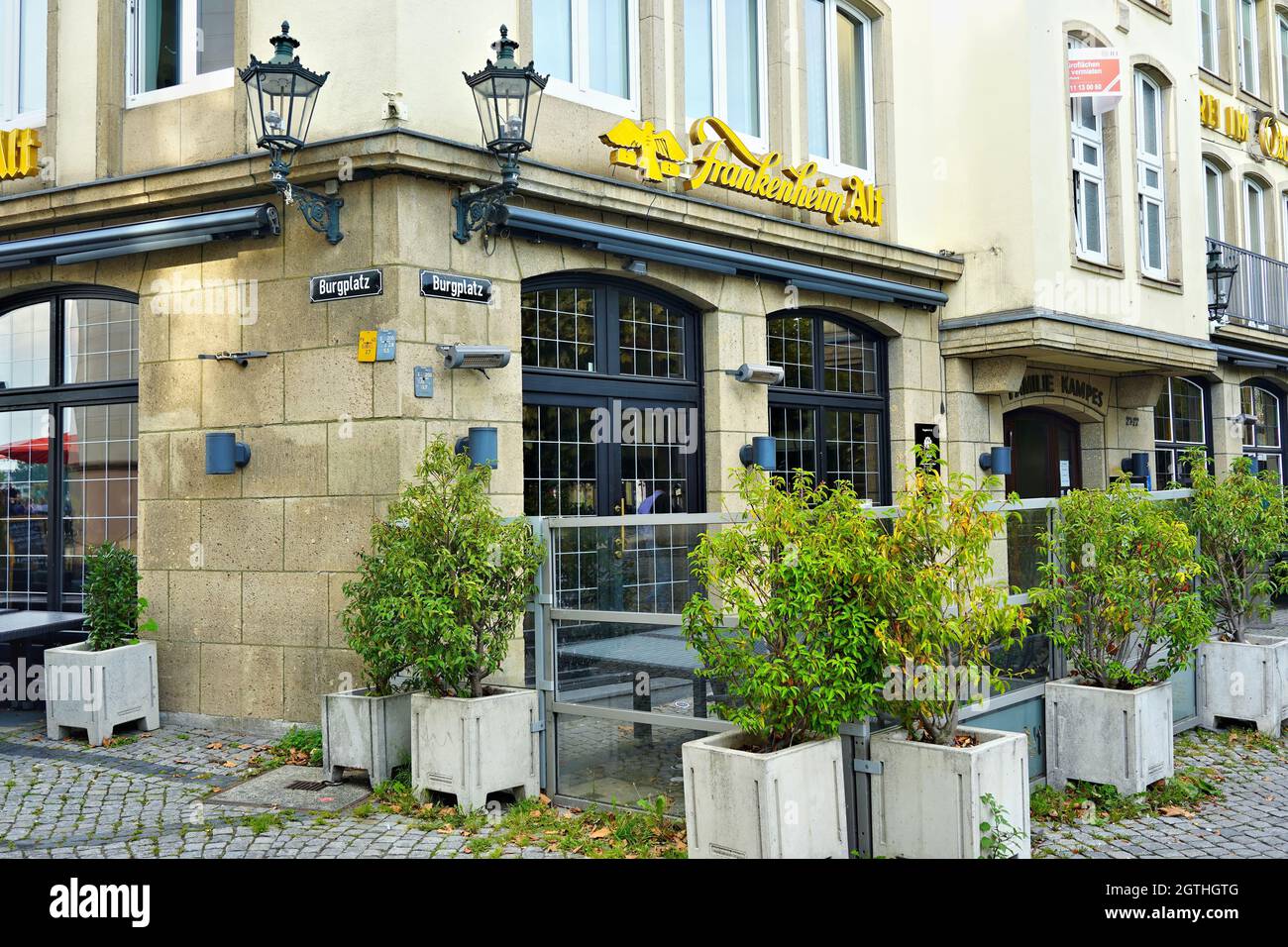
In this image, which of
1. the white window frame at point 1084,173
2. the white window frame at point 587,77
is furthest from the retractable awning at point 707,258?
the white window frame at point 1084,173

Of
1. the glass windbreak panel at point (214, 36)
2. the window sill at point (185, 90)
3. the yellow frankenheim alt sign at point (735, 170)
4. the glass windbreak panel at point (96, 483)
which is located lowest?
the glass windbreak panel at point (96, 483)

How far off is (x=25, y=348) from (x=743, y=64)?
7.52m

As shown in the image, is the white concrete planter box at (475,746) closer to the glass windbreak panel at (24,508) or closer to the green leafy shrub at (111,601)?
the green leafy shrub at (111,601)

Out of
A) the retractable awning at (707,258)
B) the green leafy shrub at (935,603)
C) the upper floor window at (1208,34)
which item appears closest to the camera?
the green leafy shrub at (935,603)

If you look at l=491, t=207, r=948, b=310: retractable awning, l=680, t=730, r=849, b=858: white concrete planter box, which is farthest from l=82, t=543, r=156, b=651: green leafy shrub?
l=680, t=730, r=849, b=858: white concrete planter box

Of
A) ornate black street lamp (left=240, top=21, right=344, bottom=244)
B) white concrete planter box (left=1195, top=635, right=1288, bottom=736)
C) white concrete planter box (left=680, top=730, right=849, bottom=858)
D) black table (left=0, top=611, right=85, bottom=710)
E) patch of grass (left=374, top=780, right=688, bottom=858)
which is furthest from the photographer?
black table (left=0, top=611, right=85, bottom=710)

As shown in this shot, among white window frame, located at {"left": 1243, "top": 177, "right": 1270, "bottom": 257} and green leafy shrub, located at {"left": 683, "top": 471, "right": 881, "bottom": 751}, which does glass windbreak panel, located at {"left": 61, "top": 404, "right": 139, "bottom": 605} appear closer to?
green leafy shrub, located at {"left": 683, "top": 471, "right": 881, "bottom": 751}

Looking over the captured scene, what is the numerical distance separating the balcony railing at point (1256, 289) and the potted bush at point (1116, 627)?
1214 centimetres

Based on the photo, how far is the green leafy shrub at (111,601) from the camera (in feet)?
30.0

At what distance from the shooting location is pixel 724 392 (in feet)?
36.8

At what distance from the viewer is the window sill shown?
9562mm

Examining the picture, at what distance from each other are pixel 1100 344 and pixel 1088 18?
3892 mm

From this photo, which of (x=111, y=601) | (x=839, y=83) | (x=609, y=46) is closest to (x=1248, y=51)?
(x=839, y=83)

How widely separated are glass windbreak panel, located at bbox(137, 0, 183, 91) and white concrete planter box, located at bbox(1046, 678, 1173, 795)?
8562mm
